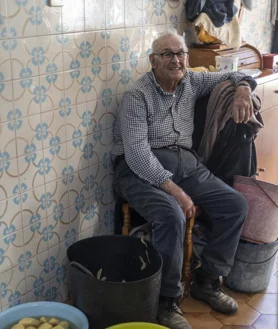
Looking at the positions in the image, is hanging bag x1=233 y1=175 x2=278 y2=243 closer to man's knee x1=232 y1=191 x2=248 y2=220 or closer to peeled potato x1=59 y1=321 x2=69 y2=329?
man's knee x1=232 y1=191 x2=248 y2=220

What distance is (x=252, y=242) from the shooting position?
7.70ft

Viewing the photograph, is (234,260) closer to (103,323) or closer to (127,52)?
(103,323)

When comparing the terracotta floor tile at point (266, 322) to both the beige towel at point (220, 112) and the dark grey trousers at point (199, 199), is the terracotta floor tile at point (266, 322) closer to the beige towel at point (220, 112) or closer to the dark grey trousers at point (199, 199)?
the dark grey trousers at point (199, 199)

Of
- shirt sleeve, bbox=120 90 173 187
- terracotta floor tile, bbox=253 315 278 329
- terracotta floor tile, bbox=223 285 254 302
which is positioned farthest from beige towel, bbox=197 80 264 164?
terracotta floor tile, bbox=253 315 278 329

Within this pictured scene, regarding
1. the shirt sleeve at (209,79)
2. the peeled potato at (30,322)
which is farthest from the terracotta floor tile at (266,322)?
the shirt sleeve at (209,79)

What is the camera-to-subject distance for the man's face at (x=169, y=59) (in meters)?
2.23

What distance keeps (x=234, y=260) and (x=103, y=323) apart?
0.76 meters

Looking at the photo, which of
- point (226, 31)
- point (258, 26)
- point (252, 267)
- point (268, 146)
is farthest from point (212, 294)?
point (258, 26)

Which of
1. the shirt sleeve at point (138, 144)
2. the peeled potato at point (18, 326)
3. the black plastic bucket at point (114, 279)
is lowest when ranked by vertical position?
the peeled potato at point (18, 326)

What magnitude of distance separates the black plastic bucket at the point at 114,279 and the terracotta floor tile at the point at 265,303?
56 centimetres

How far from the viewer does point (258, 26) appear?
3406mm

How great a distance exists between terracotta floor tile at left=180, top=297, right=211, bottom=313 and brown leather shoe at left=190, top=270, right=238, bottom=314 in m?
0.02

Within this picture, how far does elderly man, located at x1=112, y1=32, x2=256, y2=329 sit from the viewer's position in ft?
6.86

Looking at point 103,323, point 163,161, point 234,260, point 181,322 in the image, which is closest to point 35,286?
point 103,323
